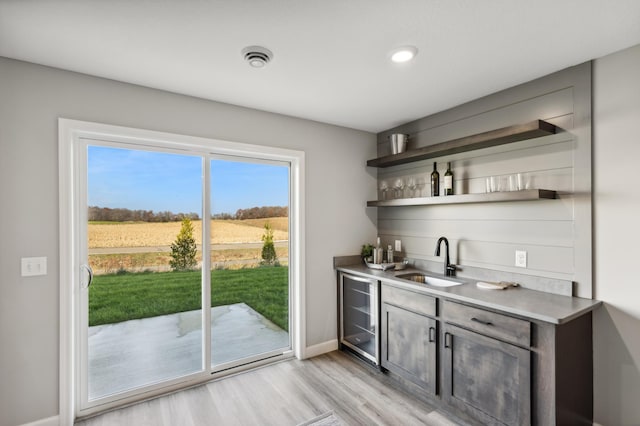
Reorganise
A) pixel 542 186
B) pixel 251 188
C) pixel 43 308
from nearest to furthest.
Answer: pixel 43 308 < pixel 542 186 < pixel 251 188

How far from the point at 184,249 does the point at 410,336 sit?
6.83ft

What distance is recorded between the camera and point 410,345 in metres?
2.64

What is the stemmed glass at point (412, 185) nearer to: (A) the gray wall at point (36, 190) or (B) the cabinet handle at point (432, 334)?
(B) the cabinet handle at point (432, 334)

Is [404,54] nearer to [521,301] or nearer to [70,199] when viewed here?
[521,301]

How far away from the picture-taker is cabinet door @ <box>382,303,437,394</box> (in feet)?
8.05

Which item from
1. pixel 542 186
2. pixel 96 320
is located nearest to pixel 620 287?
pixel 542 186

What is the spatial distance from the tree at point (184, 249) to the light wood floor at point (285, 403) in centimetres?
106

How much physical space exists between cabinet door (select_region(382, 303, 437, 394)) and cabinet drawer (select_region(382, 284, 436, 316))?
0.04 metres

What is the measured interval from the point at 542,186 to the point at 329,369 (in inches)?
95.7

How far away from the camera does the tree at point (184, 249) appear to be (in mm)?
2736

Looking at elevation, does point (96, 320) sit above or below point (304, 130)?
below

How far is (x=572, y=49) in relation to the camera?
1958 mm

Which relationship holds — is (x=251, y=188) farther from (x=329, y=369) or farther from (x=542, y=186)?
(x=542, y=186)

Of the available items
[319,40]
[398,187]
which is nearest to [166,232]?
[319,40]
